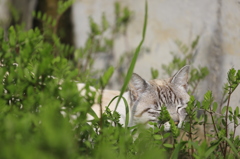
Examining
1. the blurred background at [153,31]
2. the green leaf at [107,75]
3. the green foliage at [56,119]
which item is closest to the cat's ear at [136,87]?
the green foliage at [56,119]

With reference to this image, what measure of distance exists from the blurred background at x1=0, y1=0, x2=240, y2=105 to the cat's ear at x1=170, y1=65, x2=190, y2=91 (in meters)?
0.24

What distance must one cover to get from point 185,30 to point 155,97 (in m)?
0.97

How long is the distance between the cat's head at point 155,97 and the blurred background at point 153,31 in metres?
0.27

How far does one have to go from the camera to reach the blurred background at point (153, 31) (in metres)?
2.09

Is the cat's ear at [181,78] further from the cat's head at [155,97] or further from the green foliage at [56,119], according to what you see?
the green foliage at [56,119]

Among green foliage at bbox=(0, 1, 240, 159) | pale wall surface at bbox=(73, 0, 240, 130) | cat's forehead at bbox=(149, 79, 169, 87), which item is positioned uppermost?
pale wall surface at bbox=(73, 0, 240, 130)

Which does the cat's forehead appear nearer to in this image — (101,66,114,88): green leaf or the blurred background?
the blurred background

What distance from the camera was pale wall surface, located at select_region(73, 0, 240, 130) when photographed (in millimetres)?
1996

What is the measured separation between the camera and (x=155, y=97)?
181cm

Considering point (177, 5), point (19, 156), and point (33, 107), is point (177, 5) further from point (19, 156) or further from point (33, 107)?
point (19, 156)

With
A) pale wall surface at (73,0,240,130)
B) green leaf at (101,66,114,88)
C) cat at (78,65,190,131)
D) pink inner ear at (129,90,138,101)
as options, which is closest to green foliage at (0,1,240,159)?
green leaf at (101,66,114,88)

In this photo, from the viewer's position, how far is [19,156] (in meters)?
0.77

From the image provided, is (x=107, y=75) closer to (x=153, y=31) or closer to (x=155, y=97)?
(x=155, y=97)

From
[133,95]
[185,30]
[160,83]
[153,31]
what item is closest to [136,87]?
[133,95]
